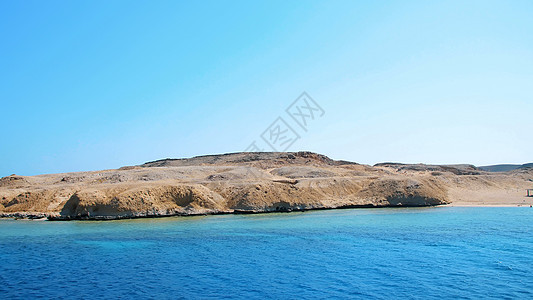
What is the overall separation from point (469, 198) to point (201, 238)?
4195cm

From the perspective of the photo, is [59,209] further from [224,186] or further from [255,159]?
[255,159]

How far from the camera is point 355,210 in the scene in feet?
148

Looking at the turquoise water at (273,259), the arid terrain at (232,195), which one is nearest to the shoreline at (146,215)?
the arid terrain at (232,195)

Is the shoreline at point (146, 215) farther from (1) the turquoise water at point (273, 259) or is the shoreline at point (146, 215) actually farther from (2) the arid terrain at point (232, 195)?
(1) the turquoise water at point (273, 259)

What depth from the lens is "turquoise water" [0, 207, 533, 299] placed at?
15.9 meters

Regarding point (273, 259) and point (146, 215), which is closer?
point (273, 259)

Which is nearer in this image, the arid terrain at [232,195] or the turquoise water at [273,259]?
the turquoise water at [273,259]

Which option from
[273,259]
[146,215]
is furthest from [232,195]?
[273,259]

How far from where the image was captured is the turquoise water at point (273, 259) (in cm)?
1591

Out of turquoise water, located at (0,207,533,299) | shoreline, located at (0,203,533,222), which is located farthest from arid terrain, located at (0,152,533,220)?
turquoise water, located at (0,207,533,299)

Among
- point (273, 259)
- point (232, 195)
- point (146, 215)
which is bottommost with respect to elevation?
point (273, 259)

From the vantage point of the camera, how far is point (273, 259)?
21156 mm

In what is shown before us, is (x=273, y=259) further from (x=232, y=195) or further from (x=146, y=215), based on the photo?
(x=232, y=195)

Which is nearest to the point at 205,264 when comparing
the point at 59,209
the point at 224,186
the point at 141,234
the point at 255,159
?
the point at 141,234
